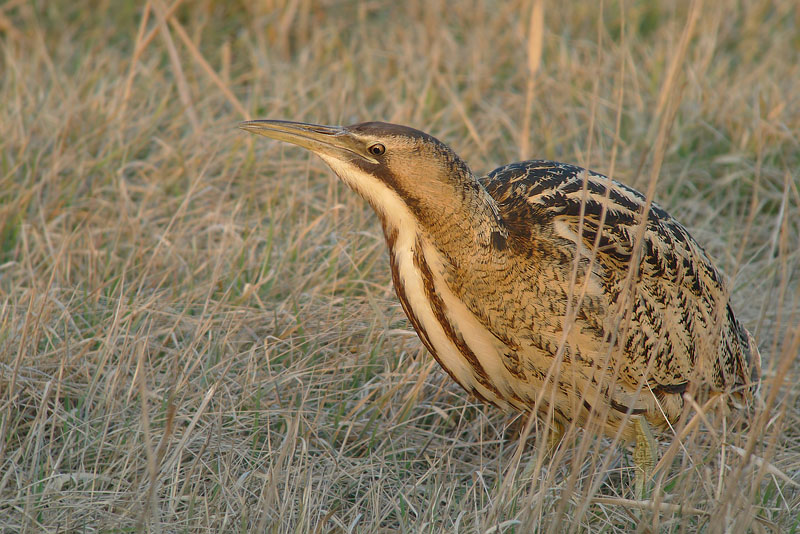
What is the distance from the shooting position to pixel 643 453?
104 inches

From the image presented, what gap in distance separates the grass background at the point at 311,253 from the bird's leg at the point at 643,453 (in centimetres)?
9

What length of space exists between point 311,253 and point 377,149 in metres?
1.14

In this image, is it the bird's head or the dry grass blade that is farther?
the dry grass blade

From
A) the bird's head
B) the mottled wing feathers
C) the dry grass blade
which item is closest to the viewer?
the bird's head

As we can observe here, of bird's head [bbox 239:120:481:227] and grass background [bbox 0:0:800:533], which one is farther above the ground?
bird's head [bbox 239:120:481:227]

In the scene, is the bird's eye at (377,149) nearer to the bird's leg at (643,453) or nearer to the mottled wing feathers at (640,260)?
the mottled wing feathers at (640,260)

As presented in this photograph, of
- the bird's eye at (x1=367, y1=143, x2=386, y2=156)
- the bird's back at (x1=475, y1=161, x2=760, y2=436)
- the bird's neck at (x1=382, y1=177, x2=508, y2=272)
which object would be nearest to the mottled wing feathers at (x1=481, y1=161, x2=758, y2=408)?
the bird's back at (x1=475, y1=161, x2=760, y2=436)

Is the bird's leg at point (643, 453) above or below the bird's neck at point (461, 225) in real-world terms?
below

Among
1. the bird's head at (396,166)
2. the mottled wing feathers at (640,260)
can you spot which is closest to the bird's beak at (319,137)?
the bird's head at (396,166)

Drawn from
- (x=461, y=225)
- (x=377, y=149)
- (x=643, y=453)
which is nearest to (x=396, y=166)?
(x=377, y=149)

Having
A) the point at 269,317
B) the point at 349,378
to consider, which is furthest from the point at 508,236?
the point at 269,317

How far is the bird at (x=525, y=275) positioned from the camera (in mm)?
2365

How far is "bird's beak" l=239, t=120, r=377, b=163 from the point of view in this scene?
2432 millimetres

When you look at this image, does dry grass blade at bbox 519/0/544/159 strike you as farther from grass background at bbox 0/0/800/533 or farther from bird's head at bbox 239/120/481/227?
bird's head at bbox 239/120/481/227
